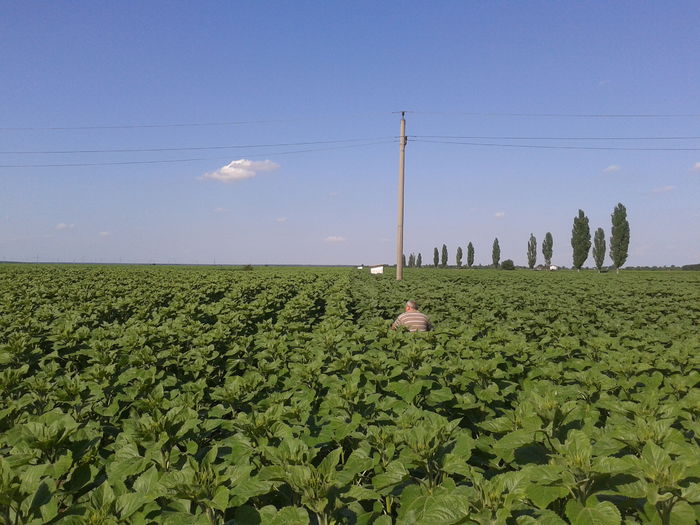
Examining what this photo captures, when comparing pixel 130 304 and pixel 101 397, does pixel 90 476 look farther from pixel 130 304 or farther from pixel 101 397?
pixel 130 304

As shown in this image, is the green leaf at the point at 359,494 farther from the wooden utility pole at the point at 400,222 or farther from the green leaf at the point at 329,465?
the wooden utility pole at the point at 400,222

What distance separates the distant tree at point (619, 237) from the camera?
77.4 m

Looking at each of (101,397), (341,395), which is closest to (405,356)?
(341,395)

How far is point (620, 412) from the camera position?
129 inches

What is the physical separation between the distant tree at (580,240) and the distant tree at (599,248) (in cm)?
298

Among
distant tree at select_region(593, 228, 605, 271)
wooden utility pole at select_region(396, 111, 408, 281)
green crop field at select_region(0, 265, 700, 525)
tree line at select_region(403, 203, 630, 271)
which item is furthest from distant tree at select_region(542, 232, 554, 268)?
green crop field at select_region(0, 265, 700, 525)

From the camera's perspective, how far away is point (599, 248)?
86.8m

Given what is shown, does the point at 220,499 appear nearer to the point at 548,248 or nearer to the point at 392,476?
the point at 392,476

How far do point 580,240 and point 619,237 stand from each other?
763cm

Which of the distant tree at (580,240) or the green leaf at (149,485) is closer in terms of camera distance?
the green leaf at (149,485)

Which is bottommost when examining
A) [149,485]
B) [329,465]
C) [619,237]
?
[149,485]

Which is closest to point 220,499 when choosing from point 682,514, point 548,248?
point 682,514

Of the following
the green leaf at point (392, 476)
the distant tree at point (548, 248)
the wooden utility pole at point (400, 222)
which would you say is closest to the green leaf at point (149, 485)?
the green leaf at point (392, 476)

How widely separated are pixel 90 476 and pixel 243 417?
0.90 metres
